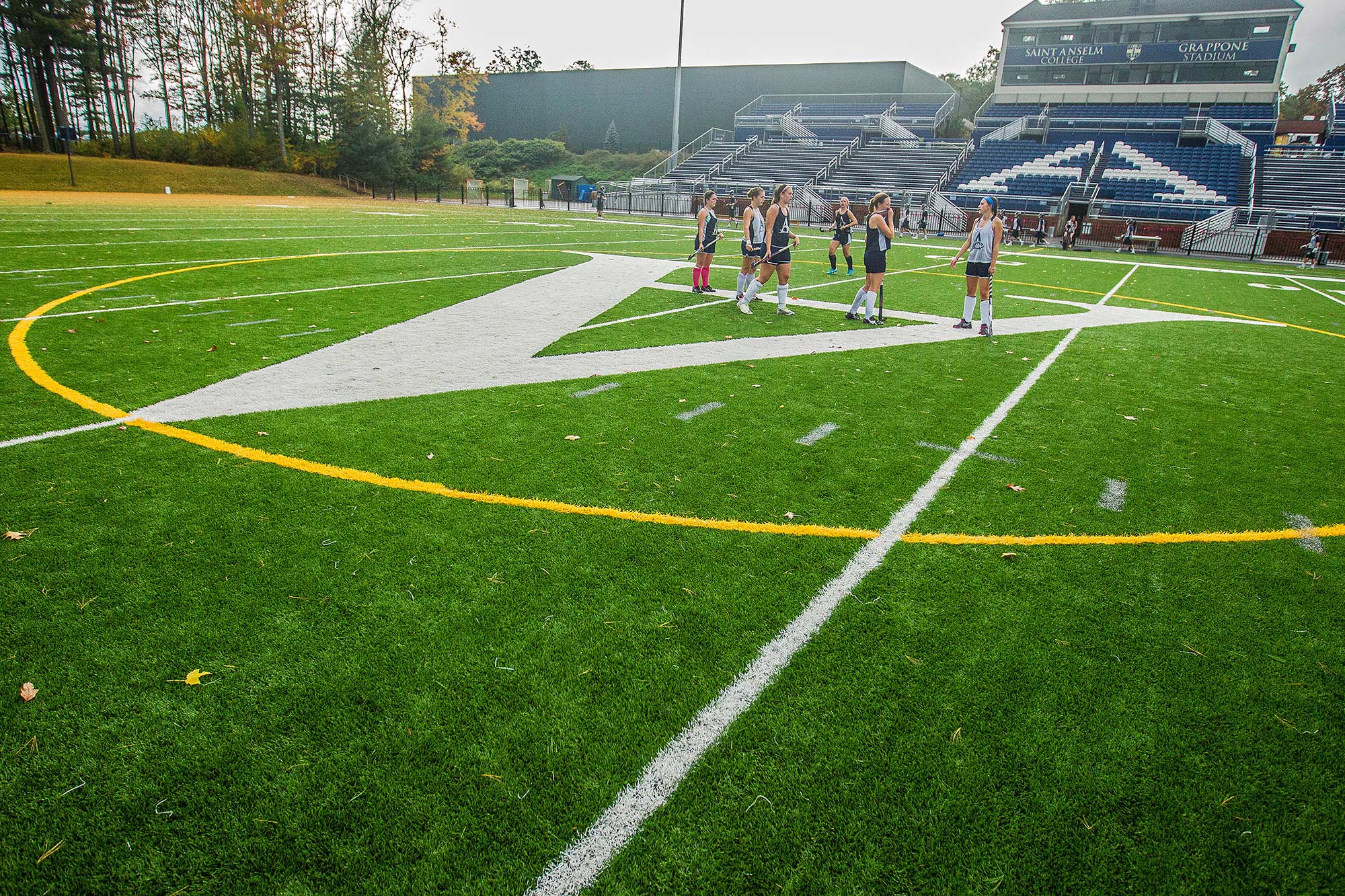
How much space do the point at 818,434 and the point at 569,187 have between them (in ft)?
183

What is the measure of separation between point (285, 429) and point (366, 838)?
3993 millimetres

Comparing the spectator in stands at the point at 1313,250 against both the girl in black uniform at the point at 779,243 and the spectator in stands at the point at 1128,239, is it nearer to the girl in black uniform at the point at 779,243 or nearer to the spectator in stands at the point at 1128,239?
the spectator in stands at the point at 1128,239

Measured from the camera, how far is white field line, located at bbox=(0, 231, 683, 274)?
12.1 m

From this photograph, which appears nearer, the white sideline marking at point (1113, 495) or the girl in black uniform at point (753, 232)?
the white sideline marking at point (1113, 495)

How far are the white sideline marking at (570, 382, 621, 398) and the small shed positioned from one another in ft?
170

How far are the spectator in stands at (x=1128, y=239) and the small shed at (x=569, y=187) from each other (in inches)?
1426

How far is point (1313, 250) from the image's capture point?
1120 inches

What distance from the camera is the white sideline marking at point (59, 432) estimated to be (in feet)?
16.2

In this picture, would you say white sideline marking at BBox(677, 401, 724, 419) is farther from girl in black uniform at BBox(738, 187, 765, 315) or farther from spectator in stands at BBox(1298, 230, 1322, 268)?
spectator in stands at BBox(1298, 230, 1322, 268)

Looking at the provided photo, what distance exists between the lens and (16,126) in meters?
47.8

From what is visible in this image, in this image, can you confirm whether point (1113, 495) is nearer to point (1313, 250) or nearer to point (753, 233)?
point (753, 233)

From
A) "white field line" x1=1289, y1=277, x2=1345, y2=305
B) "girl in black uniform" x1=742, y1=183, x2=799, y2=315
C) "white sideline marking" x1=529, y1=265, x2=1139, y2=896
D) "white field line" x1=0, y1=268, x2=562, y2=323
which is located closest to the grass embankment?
"white field line" x1=0, y1=268, x2=562, y2=323

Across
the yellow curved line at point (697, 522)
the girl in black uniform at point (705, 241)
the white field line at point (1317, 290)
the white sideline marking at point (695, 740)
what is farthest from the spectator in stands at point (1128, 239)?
the white sideline marking at point (695, 740)

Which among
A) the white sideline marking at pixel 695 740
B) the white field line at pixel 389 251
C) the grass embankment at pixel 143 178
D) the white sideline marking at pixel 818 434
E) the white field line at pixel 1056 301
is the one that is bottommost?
the white sideline marking at pixel 695 740
